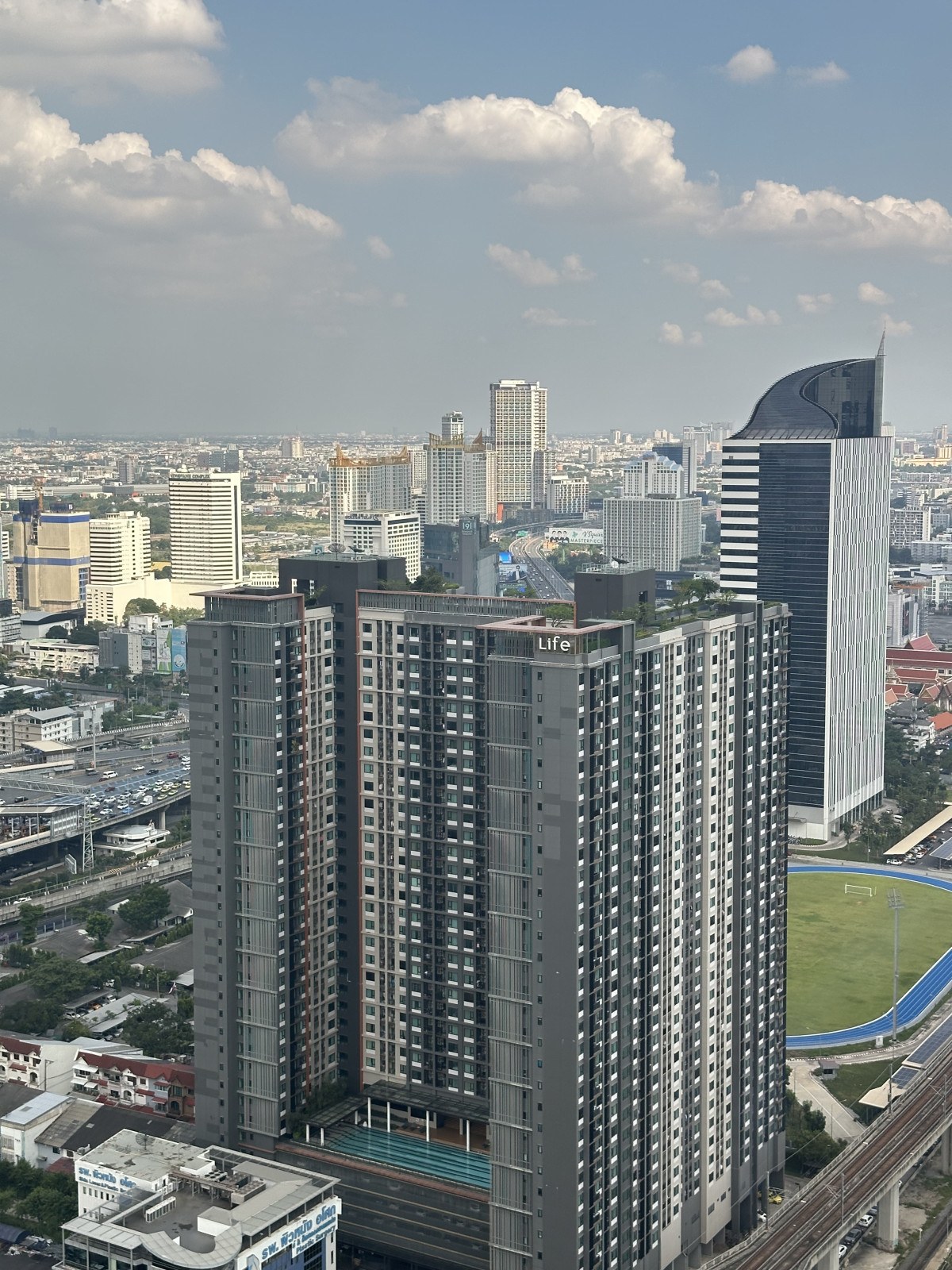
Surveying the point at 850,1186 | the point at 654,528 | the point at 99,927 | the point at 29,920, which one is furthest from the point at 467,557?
the point at 850,1186

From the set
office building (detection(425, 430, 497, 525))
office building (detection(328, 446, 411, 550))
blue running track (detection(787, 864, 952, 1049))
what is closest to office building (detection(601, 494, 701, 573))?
office building (detection(425, 430, 497, 525))

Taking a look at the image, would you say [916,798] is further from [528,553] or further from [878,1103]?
[528,553]

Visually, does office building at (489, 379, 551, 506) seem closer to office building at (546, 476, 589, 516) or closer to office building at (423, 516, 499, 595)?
office building at (546, 476, 589, 516)

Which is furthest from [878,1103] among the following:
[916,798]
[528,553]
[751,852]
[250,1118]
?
[528,553]

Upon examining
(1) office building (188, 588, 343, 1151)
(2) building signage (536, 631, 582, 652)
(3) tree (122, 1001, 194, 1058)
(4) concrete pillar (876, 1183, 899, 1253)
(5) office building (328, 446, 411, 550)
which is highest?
(5) office building (328, 446, 411, 550)

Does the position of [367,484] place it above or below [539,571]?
above

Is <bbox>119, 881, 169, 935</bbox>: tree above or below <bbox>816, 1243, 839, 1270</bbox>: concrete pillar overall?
above

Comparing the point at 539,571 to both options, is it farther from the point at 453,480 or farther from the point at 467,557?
the point at 453,480

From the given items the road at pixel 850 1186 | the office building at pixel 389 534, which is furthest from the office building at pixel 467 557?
the road at pixel 850 1186
